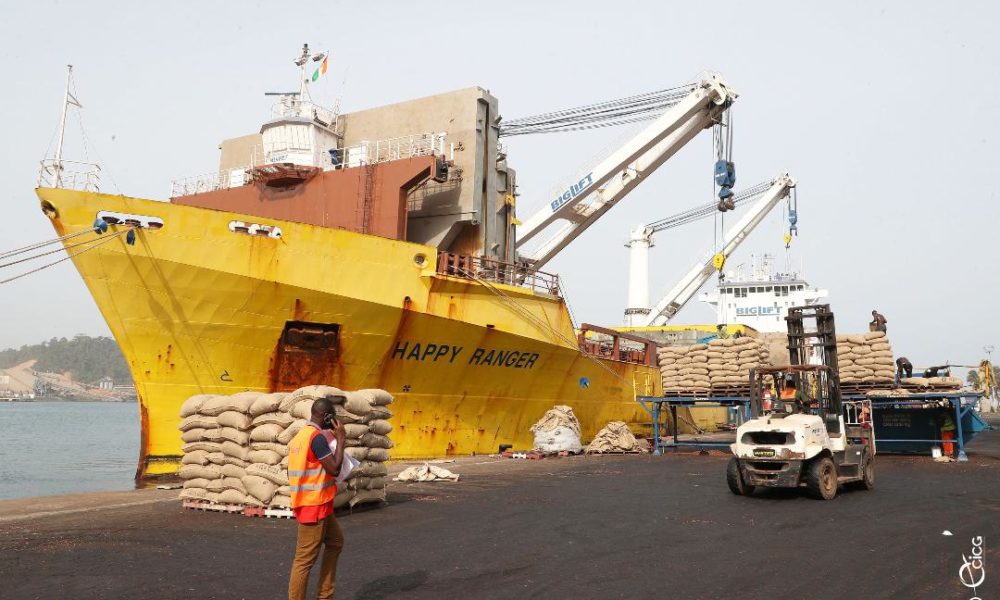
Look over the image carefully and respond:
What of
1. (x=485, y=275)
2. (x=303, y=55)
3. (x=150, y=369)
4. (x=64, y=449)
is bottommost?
(x=64, y=449)

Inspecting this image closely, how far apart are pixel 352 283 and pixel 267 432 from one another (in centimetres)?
635

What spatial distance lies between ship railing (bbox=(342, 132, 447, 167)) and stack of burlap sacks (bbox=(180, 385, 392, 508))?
11.1m

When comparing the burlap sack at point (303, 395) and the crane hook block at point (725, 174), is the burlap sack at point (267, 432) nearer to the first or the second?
the burlap sack at point (303, 395)

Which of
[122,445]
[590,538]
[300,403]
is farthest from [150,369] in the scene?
[122,445]

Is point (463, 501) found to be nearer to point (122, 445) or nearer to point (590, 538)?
point (590, 538)

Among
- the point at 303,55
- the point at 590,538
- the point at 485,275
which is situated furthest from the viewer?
the point at 303,55

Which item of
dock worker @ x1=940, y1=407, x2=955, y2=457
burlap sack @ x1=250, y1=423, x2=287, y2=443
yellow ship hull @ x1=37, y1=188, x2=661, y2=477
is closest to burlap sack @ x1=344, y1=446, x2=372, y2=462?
burlap sack @ x1=250, y1=423, x2=287, y2=443

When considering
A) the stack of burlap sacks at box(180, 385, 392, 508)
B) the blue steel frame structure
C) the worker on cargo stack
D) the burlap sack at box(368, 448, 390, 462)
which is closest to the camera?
the worker on cargo stack

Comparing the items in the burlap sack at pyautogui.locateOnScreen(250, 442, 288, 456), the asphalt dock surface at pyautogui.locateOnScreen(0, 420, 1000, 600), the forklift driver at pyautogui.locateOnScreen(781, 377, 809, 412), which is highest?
the forklift driver at pyautogui.locateOnScreen(781, 377, 809, 412)

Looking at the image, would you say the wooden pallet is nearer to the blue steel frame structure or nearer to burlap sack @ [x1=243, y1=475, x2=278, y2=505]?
burlap sack @ [x1=243, y1=475, x2=278, y2=505]

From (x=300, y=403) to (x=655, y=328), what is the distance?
110 feet

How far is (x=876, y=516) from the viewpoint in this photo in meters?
9.82

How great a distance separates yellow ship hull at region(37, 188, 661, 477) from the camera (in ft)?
47.1

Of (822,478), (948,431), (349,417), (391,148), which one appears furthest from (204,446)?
(948,431)
